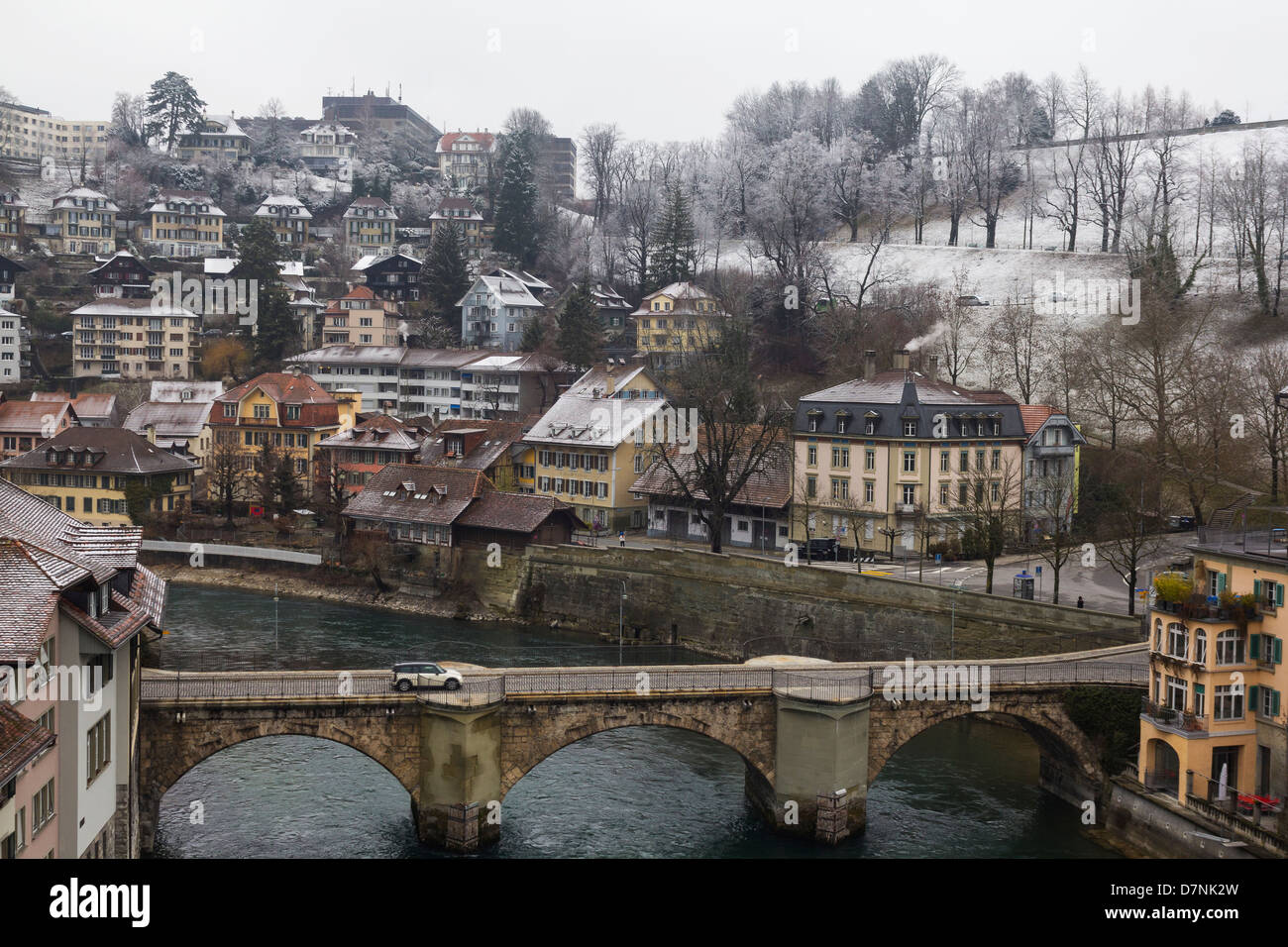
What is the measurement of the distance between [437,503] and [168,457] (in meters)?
18.8

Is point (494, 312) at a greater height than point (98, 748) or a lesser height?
greater

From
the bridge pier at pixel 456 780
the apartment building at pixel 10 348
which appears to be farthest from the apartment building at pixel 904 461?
the apartment building at pixel 10 348

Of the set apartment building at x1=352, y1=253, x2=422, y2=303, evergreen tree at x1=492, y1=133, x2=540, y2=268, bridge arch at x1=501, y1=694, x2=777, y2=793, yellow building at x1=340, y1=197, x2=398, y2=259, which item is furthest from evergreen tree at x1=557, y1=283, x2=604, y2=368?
yellow building at x1=340, y1=197, x2=398, y2=259

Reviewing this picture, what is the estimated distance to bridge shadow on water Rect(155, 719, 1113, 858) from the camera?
31000 millimetres

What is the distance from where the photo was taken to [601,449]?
69.1m

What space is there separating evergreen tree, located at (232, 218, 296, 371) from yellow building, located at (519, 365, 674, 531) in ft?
120

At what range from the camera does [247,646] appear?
171 feet

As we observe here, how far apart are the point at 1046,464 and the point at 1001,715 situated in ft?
87.6

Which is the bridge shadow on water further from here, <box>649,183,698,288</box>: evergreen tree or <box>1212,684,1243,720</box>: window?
<box>649,183,698,288</box>: evergreen tree

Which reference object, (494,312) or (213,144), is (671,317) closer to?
(494,312)

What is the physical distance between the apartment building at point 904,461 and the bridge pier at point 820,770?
23.7 m

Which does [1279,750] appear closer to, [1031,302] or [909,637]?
[909,637]

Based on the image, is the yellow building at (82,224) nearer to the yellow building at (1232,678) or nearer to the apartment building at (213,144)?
the apartment building at (213,144)
